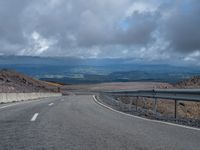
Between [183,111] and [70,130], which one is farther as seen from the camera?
[183,111]

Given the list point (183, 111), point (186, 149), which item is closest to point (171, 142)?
point (186, 149)

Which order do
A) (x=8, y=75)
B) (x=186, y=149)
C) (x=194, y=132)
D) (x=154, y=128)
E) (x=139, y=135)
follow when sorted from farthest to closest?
(x=8, y=75)
(x=154, y=128)
(x=194, y=132)
(x=139, y=135)
(x=186, y=149)

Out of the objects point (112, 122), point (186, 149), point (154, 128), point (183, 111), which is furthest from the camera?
point (183, 111)

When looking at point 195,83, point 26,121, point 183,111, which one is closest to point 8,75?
point 195,83

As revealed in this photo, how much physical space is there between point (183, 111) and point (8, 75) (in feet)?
197

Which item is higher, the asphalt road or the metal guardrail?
the metal guardrail

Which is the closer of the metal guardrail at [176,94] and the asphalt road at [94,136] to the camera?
the asphalt road at [94,136]

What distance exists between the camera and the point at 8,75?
80312 mm

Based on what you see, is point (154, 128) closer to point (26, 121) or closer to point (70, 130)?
point (70, 130)

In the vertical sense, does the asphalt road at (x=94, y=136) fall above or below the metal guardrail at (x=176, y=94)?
below

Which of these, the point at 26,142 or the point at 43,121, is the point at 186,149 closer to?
the point at 26,142

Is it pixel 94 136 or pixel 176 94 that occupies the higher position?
pixel 176 94

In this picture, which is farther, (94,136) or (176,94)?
(176,94)

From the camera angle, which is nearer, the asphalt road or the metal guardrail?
the asphalt road
